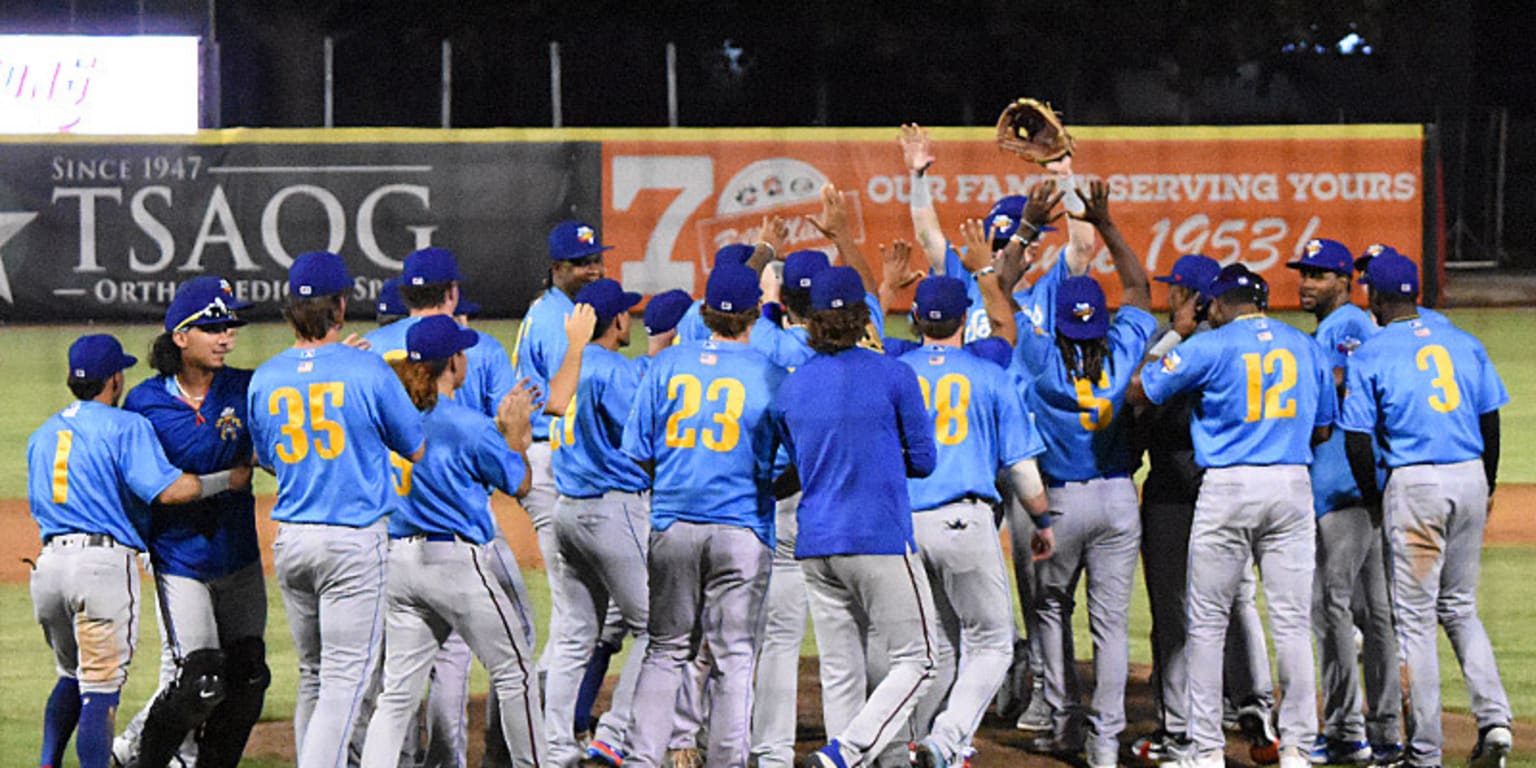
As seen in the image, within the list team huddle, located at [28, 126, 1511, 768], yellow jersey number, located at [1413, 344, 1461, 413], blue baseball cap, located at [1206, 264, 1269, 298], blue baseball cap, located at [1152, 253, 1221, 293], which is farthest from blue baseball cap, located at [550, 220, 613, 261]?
yellow jersey number, located at [1413, 344, 1461, 413]

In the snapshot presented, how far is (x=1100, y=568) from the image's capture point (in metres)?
7.36

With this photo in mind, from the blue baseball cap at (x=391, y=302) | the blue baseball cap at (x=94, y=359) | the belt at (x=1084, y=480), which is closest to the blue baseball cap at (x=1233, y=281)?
the belt at (x=1084, y=480)

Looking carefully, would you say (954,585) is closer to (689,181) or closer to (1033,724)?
(1033,724)

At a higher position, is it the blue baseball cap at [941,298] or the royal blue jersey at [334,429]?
the blue baseball cap at [941,298]

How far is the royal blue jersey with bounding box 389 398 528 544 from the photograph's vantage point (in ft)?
20.4

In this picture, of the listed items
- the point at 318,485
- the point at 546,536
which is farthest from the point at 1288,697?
the point at 318,485

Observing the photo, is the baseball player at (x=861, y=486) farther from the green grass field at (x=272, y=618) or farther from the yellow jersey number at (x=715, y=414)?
the green grass field at (x=272, y=618)

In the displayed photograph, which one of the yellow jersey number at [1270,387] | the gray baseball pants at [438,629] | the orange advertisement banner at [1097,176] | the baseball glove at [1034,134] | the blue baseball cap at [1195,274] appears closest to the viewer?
the gray baseball pants at [438,629]

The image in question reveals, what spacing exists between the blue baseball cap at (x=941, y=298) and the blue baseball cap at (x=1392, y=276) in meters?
1.60

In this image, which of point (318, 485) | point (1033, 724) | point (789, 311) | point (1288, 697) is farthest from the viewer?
point (1033, 724)

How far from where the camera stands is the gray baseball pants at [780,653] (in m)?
6.77

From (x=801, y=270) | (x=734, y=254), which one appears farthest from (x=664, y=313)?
(x=801, y=270)

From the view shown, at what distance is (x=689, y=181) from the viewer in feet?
76.4

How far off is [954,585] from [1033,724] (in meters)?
1.43
